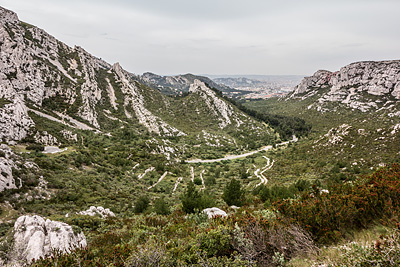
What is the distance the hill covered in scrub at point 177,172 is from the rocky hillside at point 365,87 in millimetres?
1063

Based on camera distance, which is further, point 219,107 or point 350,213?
point 219,107

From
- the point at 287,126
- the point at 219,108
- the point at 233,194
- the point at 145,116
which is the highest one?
the point at 219,108

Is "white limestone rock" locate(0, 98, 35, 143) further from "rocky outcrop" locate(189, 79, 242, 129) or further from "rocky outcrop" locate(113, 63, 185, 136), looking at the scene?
"rocky outcrop" locate(189, 79, 242, 129)

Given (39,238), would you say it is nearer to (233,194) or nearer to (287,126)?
(233,194)

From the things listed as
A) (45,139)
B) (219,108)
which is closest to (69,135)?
(45,139)

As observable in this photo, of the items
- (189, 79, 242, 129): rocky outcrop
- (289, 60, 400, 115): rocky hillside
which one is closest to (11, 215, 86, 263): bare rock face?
(189, 79, 242, 129): rocky outcrop

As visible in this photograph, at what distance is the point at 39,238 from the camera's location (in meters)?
9.80

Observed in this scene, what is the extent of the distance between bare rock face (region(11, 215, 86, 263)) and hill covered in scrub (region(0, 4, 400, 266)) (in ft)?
0.28

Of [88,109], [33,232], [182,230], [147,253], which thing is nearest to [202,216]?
[182,230]

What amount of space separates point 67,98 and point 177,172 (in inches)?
2282

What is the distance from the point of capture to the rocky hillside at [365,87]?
109 m

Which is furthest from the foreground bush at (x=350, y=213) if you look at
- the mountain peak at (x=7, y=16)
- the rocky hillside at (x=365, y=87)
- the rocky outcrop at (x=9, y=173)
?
the rocky hillside at (x=365, y=87)

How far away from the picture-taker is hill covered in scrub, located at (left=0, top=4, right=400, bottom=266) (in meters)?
6.04

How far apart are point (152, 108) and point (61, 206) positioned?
311 feet
